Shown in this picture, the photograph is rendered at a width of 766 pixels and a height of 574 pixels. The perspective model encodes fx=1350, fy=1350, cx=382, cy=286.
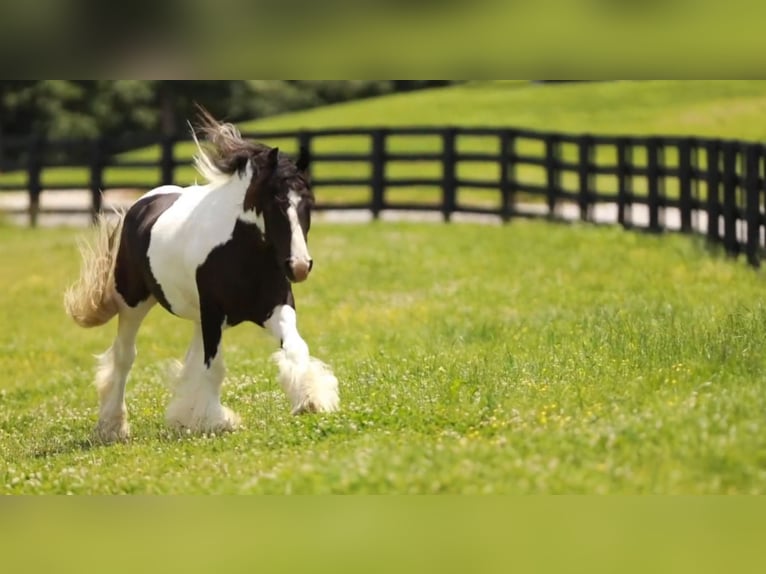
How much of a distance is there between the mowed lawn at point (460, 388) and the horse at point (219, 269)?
250 millimetres

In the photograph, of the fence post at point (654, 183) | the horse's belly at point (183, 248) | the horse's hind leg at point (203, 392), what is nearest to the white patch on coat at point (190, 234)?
the horse's belly at point (183, 248)

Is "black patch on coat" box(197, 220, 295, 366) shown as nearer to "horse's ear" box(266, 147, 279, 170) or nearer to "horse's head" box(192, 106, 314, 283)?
"horse's head" box(192, 106, 314, 283)

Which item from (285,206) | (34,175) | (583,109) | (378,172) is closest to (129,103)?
(583,109)

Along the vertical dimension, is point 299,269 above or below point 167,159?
above

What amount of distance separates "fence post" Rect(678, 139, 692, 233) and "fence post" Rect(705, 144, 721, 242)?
1284 millimetres

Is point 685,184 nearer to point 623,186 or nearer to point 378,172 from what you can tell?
point 623,186

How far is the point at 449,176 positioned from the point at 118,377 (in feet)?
62.5

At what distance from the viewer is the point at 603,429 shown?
620cm

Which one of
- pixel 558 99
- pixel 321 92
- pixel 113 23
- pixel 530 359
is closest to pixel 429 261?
pixel 530 359

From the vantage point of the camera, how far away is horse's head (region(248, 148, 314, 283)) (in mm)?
8508

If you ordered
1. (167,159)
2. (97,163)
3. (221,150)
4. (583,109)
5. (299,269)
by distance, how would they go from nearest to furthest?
1. (299,269)
2. (221,150)
3. (167,159)
4. (97,163)
5. (583,109)

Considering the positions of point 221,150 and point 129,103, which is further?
point 129,103

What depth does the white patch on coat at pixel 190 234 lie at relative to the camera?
920 centimetres

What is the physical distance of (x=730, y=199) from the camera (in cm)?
1936
